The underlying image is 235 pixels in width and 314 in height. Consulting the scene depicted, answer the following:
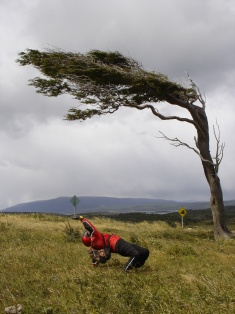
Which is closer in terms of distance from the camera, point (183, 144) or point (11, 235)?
point (11, 235)

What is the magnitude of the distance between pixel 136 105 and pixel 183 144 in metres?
3.31

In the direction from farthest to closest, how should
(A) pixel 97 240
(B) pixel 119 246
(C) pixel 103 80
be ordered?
(C) pixel 103 80 → (A) pixel 97 240 → (B) pixel 119 246

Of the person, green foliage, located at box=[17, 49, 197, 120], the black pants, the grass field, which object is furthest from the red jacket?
green foliage, located at box=[17, 49, 197, 120]

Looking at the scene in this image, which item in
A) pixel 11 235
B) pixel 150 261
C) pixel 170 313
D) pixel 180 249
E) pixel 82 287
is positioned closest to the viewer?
pixel 170 313

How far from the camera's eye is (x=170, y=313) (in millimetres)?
5145

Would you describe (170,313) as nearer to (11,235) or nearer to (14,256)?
(14,256)

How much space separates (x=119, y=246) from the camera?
9344 mm

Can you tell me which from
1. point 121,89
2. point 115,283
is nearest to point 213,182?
point 121,89

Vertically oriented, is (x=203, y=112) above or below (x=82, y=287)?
above

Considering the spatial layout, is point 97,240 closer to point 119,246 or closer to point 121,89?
point 119,246

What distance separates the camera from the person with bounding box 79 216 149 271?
9.22 metres

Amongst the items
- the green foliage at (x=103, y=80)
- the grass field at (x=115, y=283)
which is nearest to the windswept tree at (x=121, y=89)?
the green foliage at (x=103, y=80)

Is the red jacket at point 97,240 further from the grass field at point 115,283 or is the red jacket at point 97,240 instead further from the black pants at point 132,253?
the grass field at point 115,283

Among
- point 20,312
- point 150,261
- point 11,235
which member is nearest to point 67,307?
point 20,312
